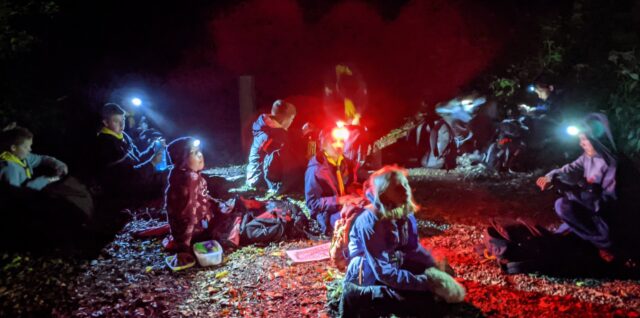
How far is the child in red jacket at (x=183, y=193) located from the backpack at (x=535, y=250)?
14.3 ft

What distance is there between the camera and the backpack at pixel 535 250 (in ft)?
16.8

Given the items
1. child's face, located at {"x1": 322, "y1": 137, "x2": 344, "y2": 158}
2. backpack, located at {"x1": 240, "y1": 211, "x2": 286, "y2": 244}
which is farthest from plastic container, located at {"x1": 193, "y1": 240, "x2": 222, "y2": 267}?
child's face, located at {"x1": 322, "y1": 137, "x2": 344, "y2": 158}

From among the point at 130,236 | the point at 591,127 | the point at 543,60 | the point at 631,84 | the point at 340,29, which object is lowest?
the point at 130,236

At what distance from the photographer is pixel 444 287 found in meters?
3.73

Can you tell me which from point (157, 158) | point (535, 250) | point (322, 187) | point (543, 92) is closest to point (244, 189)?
point (157, 158)

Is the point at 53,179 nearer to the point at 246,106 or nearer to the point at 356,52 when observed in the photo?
the point at 246,106

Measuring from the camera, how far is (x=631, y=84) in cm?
1021

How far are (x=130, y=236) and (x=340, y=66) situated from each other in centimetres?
1074

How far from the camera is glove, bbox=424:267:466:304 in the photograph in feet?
12.2

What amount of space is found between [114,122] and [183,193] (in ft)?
12.4

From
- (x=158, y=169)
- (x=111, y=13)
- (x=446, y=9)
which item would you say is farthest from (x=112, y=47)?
(x=446, y=9)

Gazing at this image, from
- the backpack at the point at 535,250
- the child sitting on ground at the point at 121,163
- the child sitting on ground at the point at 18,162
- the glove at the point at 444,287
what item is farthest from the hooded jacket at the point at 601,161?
the child sitting on ground at the point at 18,162

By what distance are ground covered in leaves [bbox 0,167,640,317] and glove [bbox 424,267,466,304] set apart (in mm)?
549

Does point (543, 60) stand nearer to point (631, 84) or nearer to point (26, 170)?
point (631, 84)
